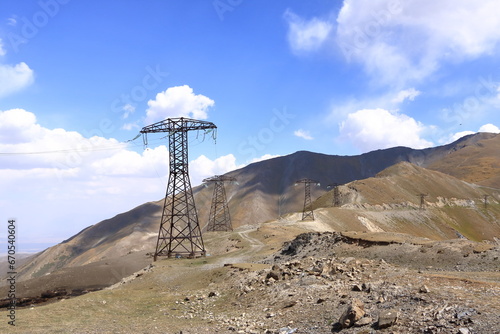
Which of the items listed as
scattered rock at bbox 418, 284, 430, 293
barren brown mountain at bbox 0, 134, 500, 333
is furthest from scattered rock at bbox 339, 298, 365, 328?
scattered rock at bbox 418, 284, 430, 293

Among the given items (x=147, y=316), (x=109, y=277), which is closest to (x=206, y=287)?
(x=147, y=316)

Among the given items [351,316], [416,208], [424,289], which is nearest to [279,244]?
[424,289]

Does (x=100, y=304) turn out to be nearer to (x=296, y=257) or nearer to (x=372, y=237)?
(x=296, y=257)

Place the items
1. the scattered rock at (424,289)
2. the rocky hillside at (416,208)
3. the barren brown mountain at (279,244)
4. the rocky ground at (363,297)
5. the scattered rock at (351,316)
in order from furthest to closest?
the rocky hillside at (416,208)
the barren brown mountain at (279,244)
the scattered rock at (424,289)
the scattered rock at (351,316)
the rocky ground at (363,297)

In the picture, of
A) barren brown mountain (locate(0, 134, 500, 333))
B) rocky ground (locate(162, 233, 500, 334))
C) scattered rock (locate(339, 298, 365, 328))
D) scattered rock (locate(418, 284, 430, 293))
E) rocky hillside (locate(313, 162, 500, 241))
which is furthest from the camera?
rocky hillside (locate(313, 162, 500, 241))

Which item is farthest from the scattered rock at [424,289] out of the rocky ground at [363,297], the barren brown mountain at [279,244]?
the barren brown mountain at [279,244]

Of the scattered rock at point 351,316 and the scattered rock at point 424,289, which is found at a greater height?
the scattered rock at point 424,289

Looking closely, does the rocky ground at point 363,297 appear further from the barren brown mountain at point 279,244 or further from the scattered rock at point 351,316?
the barren brown mountain at point 279,244

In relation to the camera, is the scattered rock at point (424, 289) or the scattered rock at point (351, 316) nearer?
the scattered rock at point (351, 316)

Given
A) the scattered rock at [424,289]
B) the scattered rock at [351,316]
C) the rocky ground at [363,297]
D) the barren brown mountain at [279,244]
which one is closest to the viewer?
the rocky ground at [363,297]

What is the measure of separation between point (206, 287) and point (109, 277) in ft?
77.9

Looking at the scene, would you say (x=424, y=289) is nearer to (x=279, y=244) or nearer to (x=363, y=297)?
(x=363, y=297)

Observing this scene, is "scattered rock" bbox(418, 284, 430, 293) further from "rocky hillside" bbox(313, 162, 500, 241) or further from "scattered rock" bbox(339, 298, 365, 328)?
"rocky hillside" bbox(313, 162, 500, 241)

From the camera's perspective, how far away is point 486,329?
12117 mm
